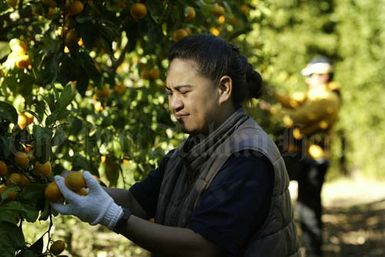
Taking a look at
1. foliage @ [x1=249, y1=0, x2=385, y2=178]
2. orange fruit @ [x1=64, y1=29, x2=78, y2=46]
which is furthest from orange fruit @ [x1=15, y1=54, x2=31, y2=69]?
foliage @ [x1=249, y1=0, x2=385, y2=178]

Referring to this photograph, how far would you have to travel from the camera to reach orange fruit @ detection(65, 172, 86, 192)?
188 centimetres

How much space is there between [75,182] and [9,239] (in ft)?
0.72

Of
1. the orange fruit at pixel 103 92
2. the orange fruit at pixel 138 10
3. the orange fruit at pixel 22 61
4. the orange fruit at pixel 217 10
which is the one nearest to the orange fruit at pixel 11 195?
the orange fruit at pixel 22 61

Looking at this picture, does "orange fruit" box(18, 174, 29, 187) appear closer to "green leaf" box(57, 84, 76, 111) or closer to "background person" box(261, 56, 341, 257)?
"green leaf" box(57, 84, 76, 111)

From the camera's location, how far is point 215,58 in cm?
206

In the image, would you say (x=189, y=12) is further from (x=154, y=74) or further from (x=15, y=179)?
(x=15, y=179)

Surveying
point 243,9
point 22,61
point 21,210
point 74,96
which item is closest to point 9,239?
point 21,210

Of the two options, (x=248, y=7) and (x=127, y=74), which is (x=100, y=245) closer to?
(x=127, y=74)

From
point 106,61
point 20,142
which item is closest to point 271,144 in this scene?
point 20,142

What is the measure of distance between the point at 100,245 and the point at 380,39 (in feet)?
18.0

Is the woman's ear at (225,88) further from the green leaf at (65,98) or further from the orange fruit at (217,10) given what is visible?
the orange fruit at (217,10)

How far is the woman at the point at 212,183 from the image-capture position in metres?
1.87

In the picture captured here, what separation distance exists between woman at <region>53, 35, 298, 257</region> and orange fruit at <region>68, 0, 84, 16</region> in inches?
24.3

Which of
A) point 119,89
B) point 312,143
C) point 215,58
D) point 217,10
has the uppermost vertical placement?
point 215,58
